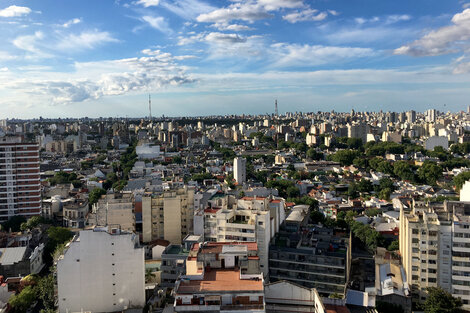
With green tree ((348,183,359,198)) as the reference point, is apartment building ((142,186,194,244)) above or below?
above

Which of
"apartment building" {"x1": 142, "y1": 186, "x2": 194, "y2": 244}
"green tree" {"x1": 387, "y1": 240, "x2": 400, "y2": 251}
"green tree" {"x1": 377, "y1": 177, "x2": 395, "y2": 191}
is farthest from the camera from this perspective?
"green tree" {"x1": 377, "y1": 177, "x2": 395, "y2": 191}

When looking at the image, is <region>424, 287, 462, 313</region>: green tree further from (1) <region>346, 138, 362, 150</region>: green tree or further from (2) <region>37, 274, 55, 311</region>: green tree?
(1) <region>346, 138, 362, 150</region>: green tree

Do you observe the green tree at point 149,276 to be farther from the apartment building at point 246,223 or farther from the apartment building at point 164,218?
the apartment building at point 164,218

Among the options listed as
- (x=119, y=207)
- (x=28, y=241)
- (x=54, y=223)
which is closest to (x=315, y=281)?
(x=119, y=207)

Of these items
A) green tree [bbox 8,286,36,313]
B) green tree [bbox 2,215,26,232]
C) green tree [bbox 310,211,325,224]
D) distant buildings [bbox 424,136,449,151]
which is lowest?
green tree [bbox 8,286,36,313]

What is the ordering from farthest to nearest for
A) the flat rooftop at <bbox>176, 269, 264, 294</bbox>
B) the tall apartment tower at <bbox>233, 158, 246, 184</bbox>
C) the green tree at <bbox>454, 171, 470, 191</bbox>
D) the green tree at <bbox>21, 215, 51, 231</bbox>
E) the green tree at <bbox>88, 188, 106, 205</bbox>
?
the tall apartment tower at <bbox>233, 158, 246, 184</bbox> → the green tree at <bbox>454, 171, 470, 191</bbox> → the green tree at <bbox>88, 188, 106, 205</bbox> → the green tree at <bbox>21, 215, 51, 231</bbox> → the flat rooftop at <bbox>176, 269, 264, 294</bbox>

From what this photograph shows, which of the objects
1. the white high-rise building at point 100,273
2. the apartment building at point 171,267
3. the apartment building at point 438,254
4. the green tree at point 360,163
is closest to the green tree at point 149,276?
the apartment building at point 171,267

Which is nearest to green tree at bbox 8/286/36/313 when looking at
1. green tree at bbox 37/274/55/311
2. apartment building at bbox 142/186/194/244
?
green tree at bbox 37/274/55/311

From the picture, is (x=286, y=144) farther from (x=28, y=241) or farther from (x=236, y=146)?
(x=28, y=241)
